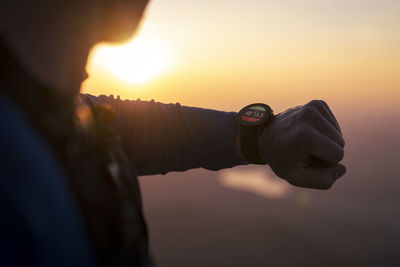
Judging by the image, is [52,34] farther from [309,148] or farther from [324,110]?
[324,110]

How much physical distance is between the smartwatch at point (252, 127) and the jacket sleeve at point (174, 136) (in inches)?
4.5

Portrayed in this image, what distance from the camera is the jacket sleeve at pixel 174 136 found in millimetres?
2086

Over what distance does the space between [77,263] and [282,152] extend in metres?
1.28

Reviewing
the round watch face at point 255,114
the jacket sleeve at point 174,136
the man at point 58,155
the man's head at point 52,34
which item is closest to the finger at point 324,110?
the round watch face at point 255,114

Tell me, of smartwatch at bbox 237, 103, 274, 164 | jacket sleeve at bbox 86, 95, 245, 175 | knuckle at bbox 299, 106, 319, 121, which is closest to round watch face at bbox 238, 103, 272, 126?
smartwatch at bbox 237, 103, 274, 164

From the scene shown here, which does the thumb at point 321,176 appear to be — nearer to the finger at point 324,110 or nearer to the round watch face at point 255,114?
the finger at point 324,110

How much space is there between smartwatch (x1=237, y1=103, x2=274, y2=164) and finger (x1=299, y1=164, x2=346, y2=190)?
35 cm

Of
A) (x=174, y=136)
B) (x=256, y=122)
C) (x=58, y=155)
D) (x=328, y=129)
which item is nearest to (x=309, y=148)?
(x=328, y=129)

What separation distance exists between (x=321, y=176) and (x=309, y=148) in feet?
0.58

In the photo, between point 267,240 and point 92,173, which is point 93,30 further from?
point 267,240

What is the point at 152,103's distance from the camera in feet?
7.36

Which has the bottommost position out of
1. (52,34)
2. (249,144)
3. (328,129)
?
(249,144)

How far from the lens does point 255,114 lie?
203cm

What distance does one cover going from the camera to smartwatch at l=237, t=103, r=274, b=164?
6.38 ft
